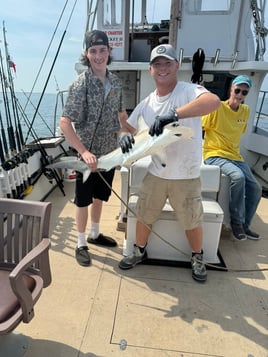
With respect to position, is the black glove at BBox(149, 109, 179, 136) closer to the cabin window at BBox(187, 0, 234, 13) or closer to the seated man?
the seated man

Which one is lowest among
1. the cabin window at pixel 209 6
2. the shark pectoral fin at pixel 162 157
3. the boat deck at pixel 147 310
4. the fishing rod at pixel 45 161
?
the boat deck at pixel 147 310

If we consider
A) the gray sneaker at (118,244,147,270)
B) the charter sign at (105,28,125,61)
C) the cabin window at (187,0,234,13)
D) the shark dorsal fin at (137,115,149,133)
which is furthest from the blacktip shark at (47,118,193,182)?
the cabin window at (187,0,234,13)

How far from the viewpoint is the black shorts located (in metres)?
2.52

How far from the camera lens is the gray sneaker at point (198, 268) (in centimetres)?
242

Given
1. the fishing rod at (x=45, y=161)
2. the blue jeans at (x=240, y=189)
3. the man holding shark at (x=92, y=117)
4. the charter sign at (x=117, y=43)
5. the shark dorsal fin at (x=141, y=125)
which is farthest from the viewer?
the charter sign at (x=117, y=43)

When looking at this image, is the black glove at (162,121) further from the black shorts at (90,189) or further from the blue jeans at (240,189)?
the blue jeans at (240,189)

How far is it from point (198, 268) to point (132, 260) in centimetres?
57

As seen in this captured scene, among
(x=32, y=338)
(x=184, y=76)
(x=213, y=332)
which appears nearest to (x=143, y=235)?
(x=213, y=332)

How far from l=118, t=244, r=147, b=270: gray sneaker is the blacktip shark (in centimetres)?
88

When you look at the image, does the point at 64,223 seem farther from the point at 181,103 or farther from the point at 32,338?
the point at 181,103

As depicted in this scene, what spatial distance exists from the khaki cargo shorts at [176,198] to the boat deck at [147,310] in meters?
0.55

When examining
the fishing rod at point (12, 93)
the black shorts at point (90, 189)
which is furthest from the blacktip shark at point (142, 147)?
the fishing rod at point (12, 93)

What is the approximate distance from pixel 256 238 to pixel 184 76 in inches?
137

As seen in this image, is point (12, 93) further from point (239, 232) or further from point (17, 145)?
point (239, 232)
